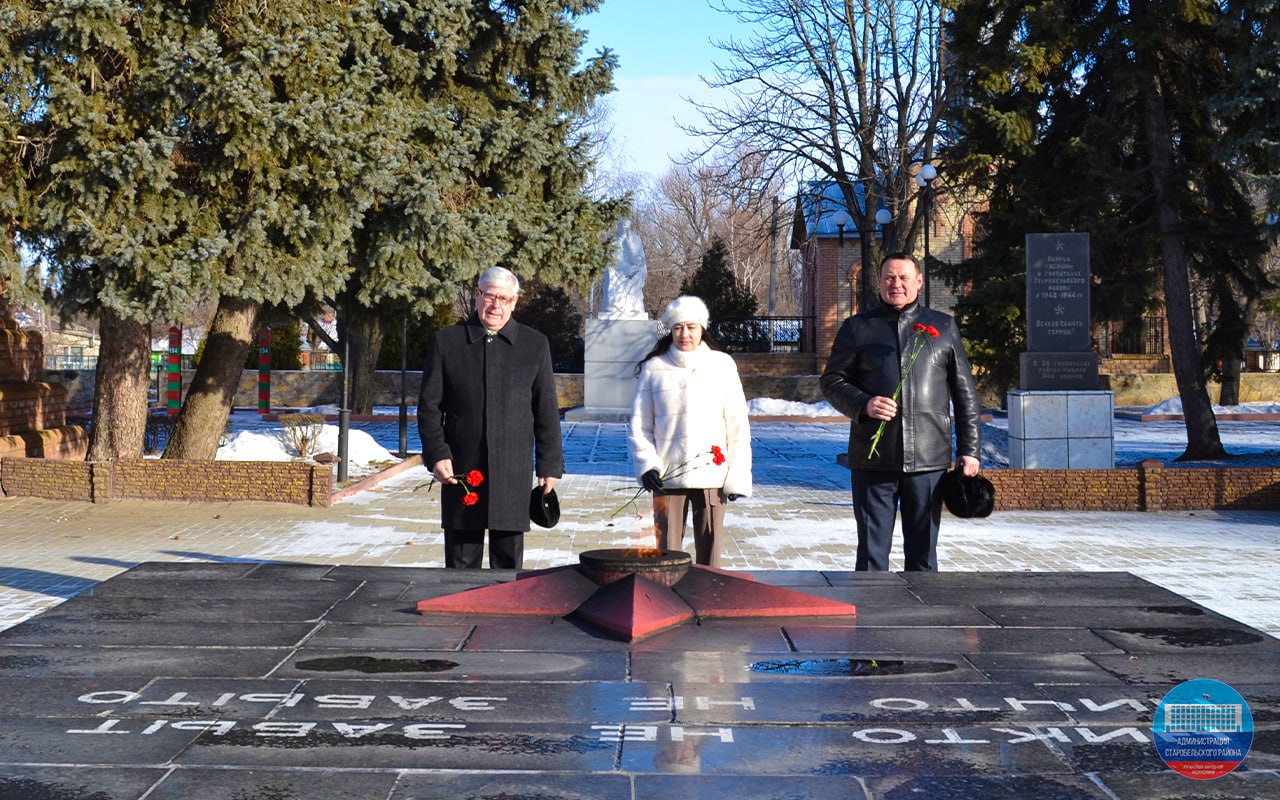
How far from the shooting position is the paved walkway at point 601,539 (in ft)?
30.8

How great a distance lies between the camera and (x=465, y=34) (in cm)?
1664

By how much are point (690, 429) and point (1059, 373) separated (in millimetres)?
10548

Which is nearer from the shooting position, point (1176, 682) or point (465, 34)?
point (1176, 682)

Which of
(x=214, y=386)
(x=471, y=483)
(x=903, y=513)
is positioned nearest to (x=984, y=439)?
(x=214, y=386)

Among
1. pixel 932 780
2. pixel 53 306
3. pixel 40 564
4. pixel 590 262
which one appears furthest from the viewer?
pixel 590 262

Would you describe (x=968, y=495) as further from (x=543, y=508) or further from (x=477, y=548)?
(x=477, y=548)

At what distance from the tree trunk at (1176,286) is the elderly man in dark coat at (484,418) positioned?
1379 centimetres

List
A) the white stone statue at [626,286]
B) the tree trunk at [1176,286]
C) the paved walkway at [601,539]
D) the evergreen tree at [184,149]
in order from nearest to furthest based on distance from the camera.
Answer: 1. the paved walkway at [601,539]
2. the evergreen tree at [184,149]
3. the tree trunk at [1176,286]
4. the white stone statue at [626,286]

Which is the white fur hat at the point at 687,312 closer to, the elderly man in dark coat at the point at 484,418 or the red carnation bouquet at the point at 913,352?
the elderly man in dark coat at the point at 484,418

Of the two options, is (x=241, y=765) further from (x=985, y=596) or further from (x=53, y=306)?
(x=53, y=306)

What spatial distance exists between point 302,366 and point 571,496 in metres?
24.3

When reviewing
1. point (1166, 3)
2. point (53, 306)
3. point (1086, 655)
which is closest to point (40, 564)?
point (53, 306)

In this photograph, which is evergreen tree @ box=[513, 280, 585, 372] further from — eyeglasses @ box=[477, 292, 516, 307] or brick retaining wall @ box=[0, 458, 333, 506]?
eyeglasses @ box=[477, 292, 516, 307]

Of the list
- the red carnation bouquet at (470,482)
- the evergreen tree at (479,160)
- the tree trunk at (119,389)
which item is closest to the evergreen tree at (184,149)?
the tree trunk at (119,389)
